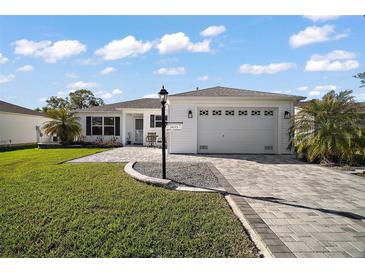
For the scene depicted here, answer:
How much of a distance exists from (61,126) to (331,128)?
639 inches

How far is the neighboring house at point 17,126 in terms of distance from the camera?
19.0m

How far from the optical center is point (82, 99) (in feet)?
135

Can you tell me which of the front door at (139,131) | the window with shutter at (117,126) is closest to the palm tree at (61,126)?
the window with shutter at (117,126)

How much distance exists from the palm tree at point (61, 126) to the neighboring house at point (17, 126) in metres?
1.83

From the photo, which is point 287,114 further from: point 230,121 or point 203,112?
point 203,112

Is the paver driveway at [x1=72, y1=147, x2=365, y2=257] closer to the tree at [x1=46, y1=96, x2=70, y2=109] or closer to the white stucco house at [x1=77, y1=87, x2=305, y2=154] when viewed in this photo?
the white stucco house at [x1=77, y1=87, x2=305, y2=154]

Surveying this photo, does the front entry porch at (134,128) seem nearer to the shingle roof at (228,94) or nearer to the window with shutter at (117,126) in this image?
the window with shutter at (117,126)

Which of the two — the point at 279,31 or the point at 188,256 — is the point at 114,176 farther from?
the point at 279,31

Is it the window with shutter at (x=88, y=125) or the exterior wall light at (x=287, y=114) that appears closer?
the exterior wall light at (x=287, y=114)

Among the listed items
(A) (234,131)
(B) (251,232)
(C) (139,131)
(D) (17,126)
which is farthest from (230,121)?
(D) (17,126)

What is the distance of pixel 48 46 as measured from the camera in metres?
7.40

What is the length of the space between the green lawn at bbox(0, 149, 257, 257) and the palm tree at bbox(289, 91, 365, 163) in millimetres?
6508

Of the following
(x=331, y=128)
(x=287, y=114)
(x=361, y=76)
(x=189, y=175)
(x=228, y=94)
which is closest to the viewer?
(x=189, y=175)
